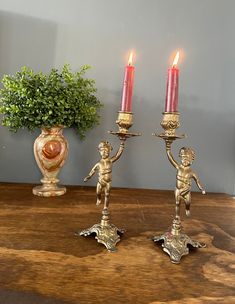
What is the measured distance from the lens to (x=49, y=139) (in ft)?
2.95

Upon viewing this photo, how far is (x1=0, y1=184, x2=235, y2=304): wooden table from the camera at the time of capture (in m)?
0.42

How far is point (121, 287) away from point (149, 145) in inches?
27.9

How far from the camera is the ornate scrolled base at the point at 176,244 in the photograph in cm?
55

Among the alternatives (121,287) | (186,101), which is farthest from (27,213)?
(186,101)

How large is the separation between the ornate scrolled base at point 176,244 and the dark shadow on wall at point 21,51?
0.67 metres

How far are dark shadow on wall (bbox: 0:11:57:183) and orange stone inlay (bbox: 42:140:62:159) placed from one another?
0.19 m

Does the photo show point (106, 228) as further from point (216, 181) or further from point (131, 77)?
point (216, 181)

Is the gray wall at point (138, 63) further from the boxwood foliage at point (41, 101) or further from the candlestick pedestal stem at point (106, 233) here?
the candlestick pedestal stem at point (106, 233)

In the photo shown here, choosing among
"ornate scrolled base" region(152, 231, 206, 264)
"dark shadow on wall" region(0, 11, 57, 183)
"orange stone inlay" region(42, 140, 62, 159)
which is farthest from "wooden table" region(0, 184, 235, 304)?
"dark shadow on wall" region(0, 11, 57, 183)

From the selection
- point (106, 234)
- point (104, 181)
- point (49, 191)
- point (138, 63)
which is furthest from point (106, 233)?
point (138, 63)

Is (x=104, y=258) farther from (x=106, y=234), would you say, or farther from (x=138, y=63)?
(x=138, y=63)

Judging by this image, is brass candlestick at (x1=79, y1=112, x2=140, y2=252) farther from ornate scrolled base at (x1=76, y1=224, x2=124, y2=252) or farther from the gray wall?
the gray wall

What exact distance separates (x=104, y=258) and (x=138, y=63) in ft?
2.50

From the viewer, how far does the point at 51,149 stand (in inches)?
35.3
